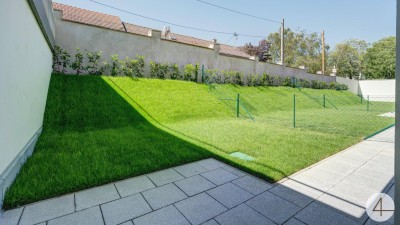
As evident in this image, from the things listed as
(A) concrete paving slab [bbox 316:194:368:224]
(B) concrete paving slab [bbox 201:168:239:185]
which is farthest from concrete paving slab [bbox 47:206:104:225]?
(A) concrete paving slab [bbox 316:194:368:224]

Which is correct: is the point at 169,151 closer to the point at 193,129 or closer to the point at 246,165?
the point at 246,165

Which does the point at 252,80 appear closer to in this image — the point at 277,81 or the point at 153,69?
the point at 277,81

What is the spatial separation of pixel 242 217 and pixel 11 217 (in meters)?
2.35

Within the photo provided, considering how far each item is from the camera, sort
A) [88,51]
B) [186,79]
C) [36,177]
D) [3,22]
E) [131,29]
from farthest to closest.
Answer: [131,29] → [186,79] → [88,51] → [36,177] → [3,22]

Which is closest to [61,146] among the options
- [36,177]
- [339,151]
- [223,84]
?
[36,177]

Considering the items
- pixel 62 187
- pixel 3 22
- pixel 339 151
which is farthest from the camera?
pixel 339 151

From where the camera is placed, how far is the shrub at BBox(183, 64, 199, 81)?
12.2m

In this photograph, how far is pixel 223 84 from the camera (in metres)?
13.6

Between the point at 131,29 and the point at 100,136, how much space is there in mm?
17670

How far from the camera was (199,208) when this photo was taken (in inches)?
90.2

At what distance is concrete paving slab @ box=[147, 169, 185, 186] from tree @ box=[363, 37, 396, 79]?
4707 cm

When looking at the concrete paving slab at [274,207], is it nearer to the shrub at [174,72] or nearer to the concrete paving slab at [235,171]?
the concrete paving slab at [235,171]

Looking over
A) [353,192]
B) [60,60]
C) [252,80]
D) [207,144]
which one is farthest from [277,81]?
[353,192]

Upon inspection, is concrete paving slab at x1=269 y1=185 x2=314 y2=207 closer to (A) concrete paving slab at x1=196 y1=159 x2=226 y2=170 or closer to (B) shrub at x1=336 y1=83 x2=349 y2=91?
(A) concrete paving slab at x1=196 y1=159 x2=226 y2=170
